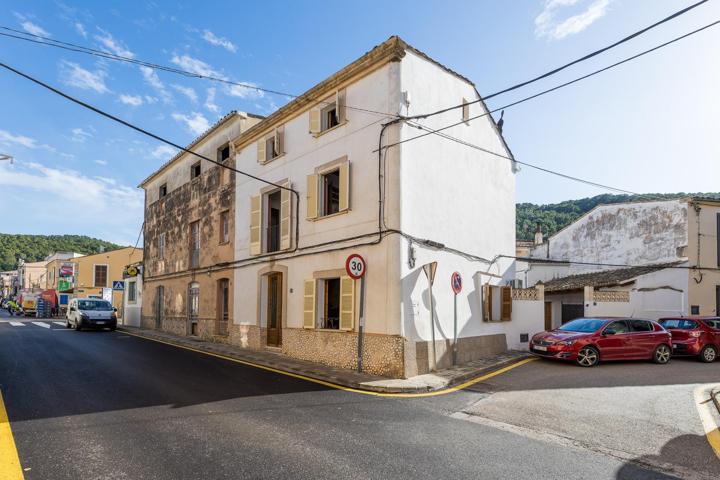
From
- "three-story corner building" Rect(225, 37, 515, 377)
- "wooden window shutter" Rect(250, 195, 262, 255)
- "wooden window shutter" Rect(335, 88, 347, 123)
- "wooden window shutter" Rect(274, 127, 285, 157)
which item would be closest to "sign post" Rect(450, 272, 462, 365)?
"three-story corner building" Rect(225, 37, 515, 377)

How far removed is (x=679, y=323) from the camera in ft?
49.0

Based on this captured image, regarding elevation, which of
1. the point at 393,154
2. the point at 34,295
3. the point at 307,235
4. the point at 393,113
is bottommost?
the point at 34,295

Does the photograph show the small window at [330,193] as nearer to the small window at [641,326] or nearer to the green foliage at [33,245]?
the small window at [641,326]

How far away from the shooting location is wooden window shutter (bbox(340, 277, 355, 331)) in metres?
11.3

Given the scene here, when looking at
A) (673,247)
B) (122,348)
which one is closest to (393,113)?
(122,348)

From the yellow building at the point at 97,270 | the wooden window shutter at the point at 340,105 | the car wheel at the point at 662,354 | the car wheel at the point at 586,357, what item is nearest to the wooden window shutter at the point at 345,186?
the wooden window shutter at the point at 340,105

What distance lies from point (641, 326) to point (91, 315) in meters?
23.6

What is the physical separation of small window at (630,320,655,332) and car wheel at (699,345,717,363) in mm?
2318

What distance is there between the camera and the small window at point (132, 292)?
2811 cm

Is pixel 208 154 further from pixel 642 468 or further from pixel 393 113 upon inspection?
pixel 642 468

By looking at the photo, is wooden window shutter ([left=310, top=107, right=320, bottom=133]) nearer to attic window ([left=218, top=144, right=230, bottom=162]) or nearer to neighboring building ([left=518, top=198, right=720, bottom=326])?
attic window ([left=218, top=144, right=230, bottom=162])

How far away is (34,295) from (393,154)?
1938 inches

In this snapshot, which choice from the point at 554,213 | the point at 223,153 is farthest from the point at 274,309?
the point at 554,213

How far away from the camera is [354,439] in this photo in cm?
569
